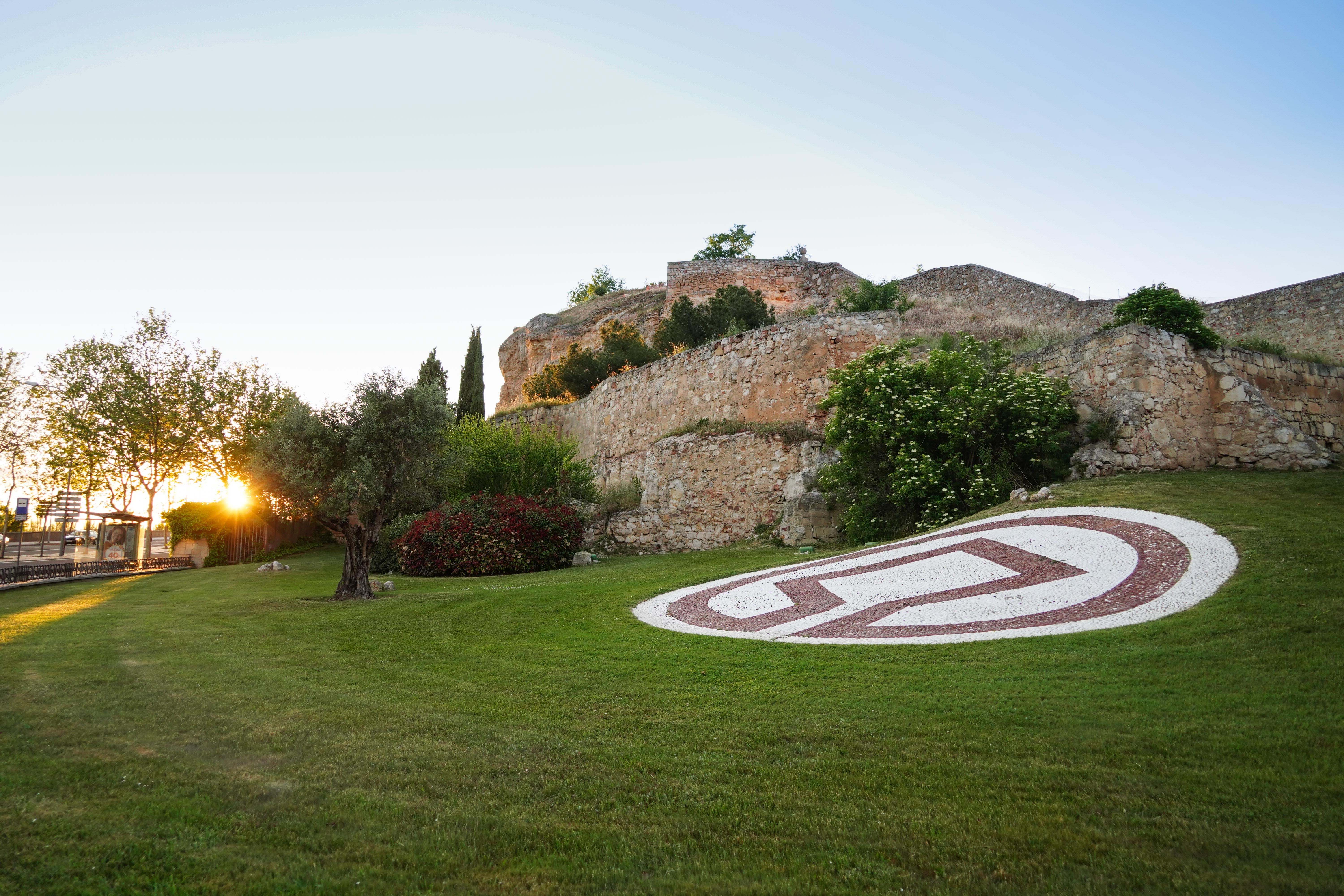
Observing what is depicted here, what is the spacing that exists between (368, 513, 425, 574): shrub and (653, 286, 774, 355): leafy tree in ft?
38.4

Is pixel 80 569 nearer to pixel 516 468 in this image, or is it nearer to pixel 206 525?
pixel 206 525

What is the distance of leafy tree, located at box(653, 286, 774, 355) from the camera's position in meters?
26.2

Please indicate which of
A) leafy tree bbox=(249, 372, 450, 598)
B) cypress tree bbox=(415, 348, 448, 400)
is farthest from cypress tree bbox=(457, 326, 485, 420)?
leafy tree bbox=(249, 372, 450, 598)

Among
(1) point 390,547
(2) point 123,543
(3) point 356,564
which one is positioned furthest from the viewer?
(2) point 123,543

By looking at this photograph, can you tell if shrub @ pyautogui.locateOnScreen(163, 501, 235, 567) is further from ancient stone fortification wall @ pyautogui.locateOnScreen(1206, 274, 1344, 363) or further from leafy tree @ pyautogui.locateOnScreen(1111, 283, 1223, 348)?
ancient stone fortification wall @ pyautogui.locateOnScreen(1206, 274, 1344, 363)

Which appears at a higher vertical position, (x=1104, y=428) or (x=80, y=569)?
(x=1104, y=428)

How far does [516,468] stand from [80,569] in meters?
10.6

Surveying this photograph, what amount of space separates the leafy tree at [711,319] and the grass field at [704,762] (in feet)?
65.5

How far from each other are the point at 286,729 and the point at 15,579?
1543 cm

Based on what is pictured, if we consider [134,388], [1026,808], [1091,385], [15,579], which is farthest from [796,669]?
[134,388]

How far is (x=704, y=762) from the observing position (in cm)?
375

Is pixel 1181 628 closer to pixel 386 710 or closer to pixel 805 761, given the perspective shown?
pixel 805 761

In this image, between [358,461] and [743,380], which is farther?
[743,380]

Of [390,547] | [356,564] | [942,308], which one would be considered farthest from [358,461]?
[942,308]
